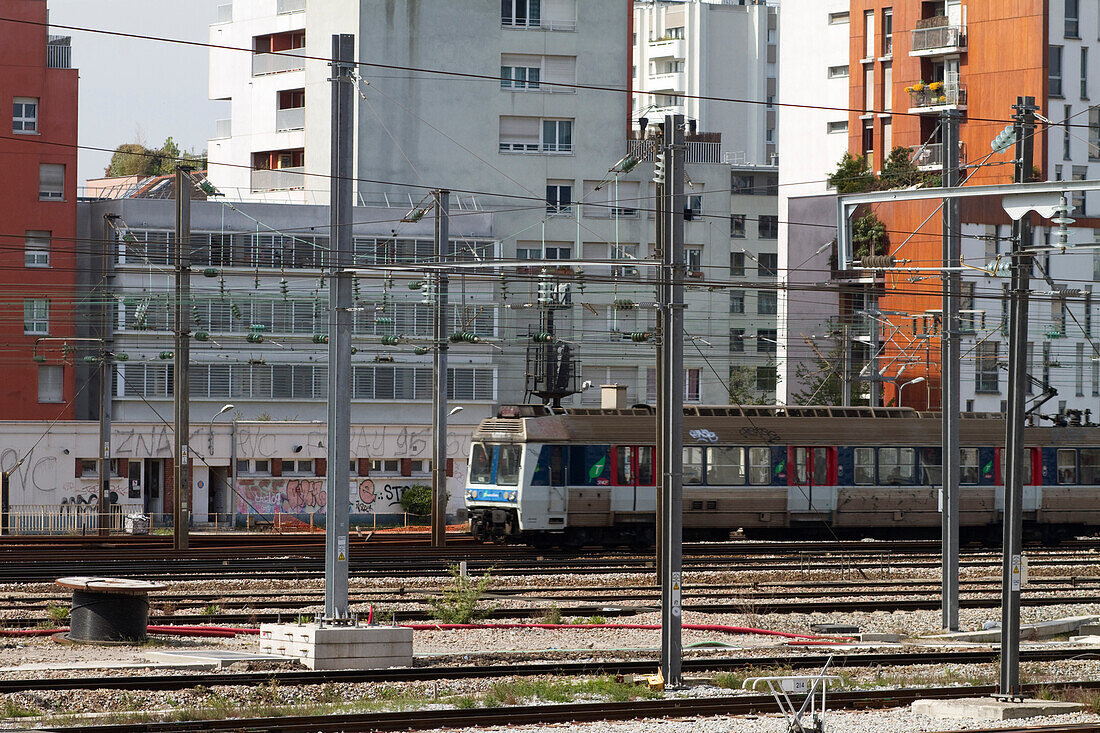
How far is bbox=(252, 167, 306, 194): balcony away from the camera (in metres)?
67.5

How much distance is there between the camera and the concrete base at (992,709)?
16.0 meters

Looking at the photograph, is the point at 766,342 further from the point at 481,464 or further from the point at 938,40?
the point at 481,464

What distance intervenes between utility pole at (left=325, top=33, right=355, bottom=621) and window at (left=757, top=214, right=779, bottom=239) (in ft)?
191

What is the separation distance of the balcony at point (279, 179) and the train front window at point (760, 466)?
1364 inches

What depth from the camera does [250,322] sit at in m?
58.1

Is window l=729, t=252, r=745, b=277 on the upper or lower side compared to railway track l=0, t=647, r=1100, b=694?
upper

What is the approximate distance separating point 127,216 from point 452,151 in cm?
1540

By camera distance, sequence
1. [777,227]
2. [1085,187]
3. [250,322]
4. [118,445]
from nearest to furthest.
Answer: [1085,187] < [118,445] < [250,322] < [777,227]

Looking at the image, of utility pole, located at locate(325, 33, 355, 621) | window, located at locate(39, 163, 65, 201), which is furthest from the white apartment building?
utility pole, located at locate(325, 33, 355, 621)

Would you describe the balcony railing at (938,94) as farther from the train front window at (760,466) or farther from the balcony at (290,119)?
the train front window at (760,466)

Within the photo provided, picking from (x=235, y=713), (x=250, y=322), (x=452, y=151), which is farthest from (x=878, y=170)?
(x=235, y=713)

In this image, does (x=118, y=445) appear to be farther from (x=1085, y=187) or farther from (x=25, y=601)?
(x=1085, y=187)

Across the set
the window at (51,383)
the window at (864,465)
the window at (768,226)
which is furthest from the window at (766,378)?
the window at (864,465)

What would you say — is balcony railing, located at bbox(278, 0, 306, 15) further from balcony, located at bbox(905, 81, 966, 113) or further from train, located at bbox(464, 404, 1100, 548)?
train, located at bbox(464, 404, 1100, 548)
